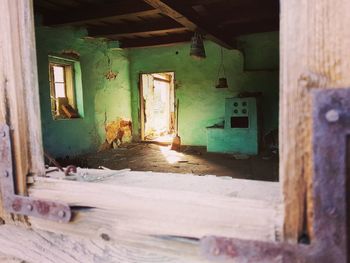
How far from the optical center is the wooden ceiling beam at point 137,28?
6.09 m

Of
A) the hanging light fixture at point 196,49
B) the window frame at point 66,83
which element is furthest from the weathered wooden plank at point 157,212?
the window frame at point 66,83

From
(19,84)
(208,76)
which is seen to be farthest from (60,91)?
(19,84)

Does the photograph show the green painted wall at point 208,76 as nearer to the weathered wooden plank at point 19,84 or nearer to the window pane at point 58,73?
the window pane at point 58,73

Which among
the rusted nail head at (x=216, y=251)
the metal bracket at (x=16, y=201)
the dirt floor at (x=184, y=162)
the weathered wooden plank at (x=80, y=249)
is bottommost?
the dirt floor at (x=184, y=162)

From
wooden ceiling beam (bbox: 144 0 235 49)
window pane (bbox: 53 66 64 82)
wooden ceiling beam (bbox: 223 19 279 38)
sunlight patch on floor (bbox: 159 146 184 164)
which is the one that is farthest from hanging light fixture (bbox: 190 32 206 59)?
window pane (bbox: 53 66 64 82)

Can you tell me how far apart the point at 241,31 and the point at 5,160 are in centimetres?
694

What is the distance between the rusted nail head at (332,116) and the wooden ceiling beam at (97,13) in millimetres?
4718

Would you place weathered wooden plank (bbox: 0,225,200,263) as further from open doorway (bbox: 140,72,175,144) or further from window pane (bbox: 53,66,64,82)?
open doorway (bbox: 140,72,175,144)

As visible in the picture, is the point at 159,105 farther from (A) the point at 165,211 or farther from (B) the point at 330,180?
(B) the point at 330,180

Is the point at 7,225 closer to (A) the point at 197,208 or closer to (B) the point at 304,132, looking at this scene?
(A) the point at 197,208

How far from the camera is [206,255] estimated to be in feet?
1.78

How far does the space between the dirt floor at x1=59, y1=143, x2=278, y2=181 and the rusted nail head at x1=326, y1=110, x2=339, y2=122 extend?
175 inches

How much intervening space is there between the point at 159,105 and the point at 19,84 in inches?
447

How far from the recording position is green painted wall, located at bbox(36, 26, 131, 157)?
Result: 557 cm
